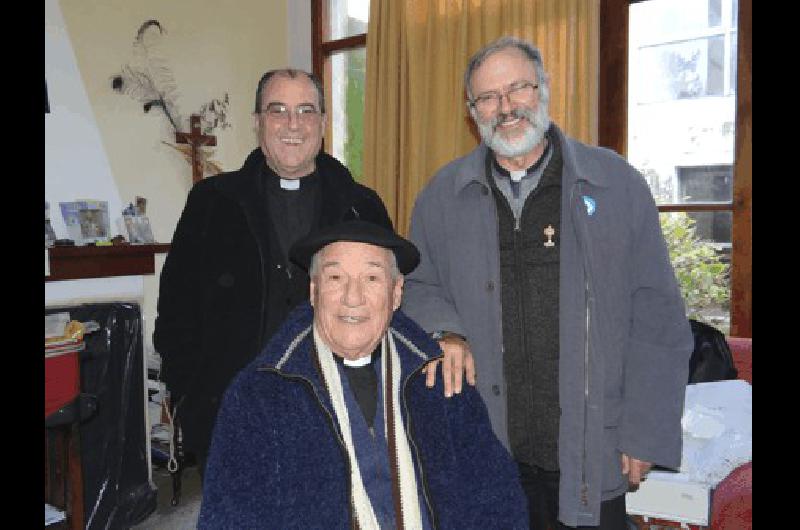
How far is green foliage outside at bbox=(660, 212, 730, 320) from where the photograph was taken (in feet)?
12.5

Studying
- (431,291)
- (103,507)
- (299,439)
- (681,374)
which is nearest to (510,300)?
(431,291)

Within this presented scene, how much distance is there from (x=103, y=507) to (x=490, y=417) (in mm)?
2491

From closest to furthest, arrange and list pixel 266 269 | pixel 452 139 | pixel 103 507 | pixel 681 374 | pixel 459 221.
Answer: pixel 681 374
pixel 459 221
pixel 266 269
pixel 103 507
pixel 452 139

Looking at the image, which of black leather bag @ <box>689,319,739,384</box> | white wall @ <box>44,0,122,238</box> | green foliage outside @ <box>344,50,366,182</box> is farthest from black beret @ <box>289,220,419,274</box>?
green foliage outside @ <box>344,50,366,182</box>

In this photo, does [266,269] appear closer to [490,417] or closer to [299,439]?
[299,439]

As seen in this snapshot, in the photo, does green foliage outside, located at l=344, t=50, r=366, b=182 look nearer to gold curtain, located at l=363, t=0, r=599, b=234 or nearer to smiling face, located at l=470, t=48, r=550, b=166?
gold curtain, located at l=363, t=0, r=599, b=234

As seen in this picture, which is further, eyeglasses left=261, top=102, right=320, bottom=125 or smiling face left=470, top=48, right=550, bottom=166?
eyeglasses left=261, top=102, right=320, bottom=125

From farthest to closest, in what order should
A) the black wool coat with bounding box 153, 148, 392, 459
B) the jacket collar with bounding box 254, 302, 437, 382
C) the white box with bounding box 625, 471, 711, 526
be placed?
the white box with bounding box 625, 471, 711, 526
the black wool coat with bounding box 153, 148, 392, 459
the jacket collar with bounding box 254, 302, 437, 382

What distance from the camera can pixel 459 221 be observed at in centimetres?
177

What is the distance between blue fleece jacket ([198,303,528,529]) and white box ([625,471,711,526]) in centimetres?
113

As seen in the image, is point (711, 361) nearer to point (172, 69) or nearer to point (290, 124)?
point (290, 124)

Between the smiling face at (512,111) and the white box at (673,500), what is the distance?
1.53 m

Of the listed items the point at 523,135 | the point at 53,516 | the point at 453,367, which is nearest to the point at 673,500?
the point at 453,367

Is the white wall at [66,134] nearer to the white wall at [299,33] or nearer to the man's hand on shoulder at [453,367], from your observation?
the white wall at [299,33]
